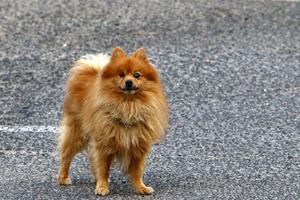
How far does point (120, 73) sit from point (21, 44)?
6330 millimetres

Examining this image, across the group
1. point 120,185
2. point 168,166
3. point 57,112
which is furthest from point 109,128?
point 57,112

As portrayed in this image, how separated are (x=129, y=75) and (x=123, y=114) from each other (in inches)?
13.7

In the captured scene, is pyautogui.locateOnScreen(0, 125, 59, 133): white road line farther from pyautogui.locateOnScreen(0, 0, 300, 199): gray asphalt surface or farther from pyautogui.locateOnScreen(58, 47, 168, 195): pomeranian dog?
pyautogui.locateOnScreen(58, 47, 168, 195): pomeranian dog

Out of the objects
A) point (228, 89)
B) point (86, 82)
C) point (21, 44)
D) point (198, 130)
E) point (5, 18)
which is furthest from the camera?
point (5, 18)

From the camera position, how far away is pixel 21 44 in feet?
41.7

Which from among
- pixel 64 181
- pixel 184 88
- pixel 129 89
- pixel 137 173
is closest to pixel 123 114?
pixel 129 89

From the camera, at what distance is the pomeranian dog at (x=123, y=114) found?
6.69 m

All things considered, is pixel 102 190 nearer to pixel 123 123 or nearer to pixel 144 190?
pixel 144 190

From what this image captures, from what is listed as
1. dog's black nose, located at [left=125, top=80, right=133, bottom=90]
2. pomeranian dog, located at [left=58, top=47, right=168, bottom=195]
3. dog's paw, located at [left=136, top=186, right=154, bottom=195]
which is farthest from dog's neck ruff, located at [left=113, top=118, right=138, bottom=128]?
dog's paw, located at [left=136, top=186, right=154, bottom=195]

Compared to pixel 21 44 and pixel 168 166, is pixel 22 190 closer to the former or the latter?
pixel 168 166

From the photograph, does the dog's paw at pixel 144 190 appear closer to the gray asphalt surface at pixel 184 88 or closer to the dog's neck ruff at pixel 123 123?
the gray asphalt surface at pixel 184 88

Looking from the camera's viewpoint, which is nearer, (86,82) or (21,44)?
(86,82)

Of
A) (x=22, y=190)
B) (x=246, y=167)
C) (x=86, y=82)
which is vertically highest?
(x=86, y=82)

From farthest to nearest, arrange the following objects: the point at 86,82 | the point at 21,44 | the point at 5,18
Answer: the point at 5,18, the point at 21,44, the point at 86,82
